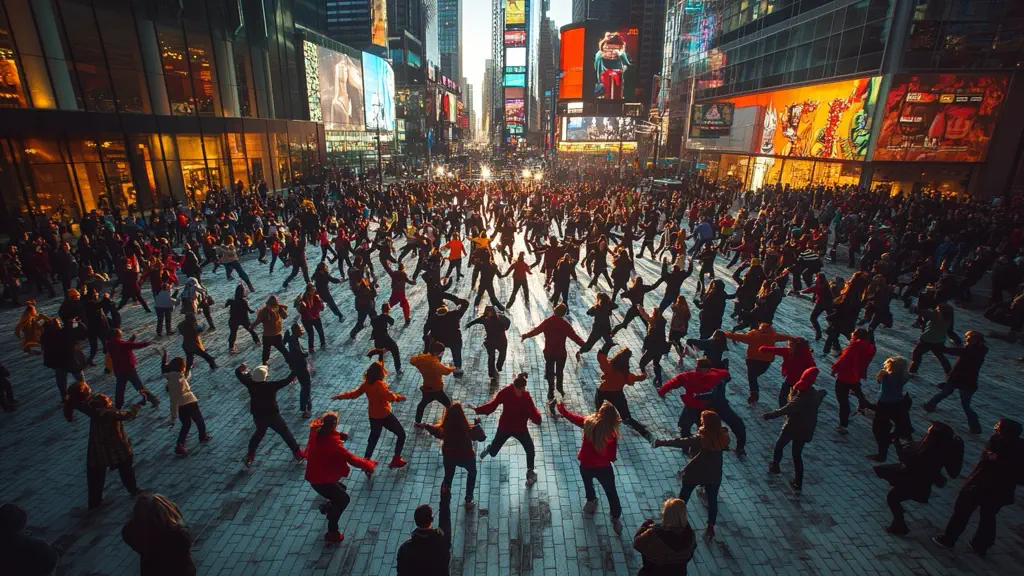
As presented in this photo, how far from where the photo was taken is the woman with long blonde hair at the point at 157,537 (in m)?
3.43

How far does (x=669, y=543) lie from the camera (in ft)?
11.2

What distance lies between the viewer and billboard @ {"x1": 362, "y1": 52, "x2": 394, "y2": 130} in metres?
60.1

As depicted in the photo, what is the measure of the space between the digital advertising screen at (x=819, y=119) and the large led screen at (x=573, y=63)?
149ft

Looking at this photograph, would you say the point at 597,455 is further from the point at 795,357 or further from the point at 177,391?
the point at 177,391

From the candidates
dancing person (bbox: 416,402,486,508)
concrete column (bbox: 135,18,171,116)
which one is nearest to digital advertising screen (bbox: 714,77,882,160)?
dancing person (bbox: 416,402,486,508)

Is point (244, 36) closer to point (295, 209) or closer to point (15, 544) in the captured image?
point (295, 209)

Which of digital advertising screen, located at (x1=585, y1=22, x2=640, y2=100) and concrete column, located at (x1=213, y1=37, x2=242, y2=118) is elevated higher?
digital advertising screen, located at (x1=585, y1=22, x2=640, y2=100)

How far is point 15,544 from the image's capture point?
3309 mm

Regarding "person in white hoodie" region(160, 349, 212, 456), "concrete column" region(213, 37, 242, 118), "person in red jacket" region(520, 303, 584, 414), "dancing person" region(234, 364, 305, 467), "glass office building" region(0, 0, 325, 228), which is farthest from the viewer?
"concrete column" region(213, 37, 242, 118)

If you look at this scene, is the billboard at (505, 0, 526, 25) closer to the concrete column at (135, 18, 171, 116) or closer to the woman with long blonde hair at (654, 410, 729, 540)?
the concrete column at (135, 18, 171, 116)

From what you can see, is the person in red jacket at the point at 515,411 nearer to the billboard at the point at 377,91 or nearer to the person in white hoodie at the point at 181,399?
the person in white hoodie at the point at 181,399

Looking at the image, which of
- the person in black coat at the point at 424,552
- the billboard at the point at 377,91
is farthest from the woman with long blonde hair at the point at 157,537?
the billboard at the point at 377,91

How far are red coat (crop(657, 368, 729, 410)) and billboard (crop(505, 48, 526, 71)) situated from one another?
576 ft

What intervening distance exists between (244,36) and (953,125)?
1888 inches
